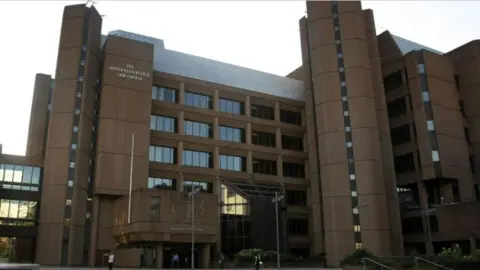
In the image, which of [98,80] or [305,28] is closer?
[98,80]

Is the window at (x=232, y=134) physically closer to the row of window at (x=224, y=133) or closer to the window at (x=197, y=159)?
the row of window at (x=224, y=133)

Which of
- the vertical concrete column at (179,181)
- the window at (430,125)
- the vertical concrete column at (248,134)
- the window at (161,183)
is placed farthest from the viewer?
the vertical concrete column at (248,134)

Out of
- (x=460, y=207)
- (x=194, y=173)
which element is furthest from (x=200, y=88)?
(x=460, y=207)

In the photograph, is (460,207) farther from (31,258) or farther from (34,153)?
(34,153)

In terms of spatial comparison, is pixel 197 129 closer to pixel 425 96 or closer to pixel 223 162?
pixel 223 162

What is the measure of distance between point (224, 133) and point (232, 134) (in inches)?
62.0

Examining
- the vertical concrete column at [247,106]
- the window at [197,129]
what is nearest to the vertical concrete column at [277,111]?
the vertical concrete column at [247,106]

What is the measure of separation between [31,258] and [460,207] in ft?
175

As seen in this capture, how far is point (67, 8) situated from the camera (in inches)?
2500

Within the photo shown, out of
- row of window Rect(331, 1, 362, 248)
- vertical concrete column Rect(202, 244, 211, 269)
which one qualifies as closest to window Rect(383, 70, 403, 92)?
→ row of window Rect(331, 1, 362, 248)

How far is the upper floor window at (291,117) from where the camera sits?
7950 centimetres

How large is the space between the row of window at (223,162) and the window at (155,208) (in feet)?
48.0

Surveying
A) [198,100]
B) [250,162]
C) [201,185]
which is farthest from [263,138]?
[201,185]

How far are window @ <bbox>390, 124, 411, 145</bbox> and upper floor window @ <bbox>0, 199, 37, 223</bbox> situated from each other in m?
55.5
